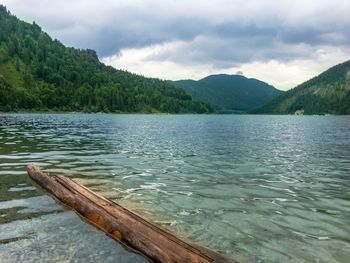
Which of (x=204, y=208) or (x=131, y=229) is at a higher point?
(x=131, y=229)

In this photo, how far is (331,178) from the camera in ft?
79.8

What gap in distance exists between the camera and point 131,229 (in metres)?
10.7

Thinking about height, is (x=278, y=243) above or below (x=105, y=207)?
below

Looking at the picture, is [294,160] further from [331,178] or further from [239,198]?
[239,198]

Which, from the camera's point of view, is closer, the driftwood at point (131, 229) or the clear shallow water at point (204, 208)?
the driftwood at point (131, 229)

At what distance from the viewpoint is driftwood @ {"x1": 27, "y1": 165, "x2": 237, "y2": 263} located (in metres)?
8.70

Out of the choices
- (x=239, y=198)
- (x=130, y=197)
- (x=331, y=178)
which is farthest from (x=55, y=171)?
(x=331, y=178)

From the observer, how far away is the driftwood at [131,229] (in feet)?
28.6

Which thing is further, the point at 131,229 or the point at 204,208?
the point at 204,208

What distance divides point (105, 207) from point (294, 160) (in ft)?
86.3

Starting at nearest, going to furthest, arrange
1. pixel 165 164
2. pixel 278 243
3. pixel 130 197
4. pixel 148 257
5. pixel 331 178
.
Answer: pixel 148 257
pixel 278 243
pixel 130 197
pixel 331 178
pixel 165 164

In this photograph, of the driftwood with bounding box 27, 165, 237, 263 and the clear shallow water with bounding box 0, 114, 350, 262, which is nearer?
the driftwood with bounding box 27, 165, 237, 263

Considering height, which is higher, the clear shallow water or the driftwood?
the driftwood

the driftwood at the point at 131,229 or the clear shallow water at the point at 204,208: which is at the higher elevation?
the driftwood at the point at 131,229
